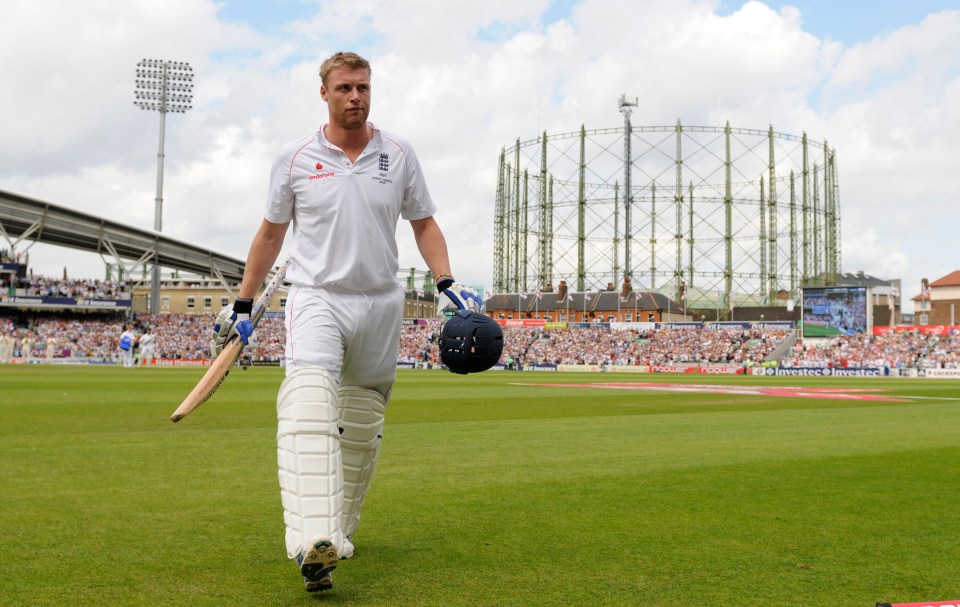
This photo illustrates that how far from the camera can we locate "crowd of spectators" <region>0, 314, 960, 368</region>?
5519 cm

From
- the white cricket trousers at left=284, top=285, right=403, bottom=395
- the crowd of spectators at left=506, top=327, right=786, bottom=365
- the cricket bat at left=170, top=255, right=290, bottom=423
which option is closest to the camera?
the white cricket trousers at left=284, top=285, right=403, bottom=395

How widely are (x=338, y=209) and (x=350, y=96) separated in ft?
1.90

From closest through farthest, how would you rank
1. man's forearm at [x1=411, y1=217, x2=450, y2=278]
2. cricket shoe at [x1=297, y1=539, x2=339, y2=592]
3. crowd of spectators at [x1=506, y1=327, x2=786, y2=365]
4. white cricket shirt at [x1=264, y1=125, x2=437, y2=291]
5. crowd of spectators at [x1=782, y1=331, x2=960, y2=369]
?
cricket shoe at [x1=297, y1=539, x2=339, y2=592], white cricket shirt at [x1=264, y1=125, x2=437, y2=291], man's forearm at [x1=411, y1=217, x2=450, y2=278], crowd of spectators at [x1=782, y1=331, x2=960, y2=369], crowd of spectators at [x1=506, y1=327, x2=786, y2=365]

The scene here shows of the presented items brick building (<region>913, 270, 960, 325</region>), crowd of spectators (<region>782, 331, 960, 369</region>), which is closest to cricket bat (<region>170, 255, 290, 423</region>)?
crowd of spectators (<region>782, 331, 960, 369</region>)

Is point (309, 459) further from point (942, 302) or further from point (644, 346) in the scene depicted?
point (942, 302)

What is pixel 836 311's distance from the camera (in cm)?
6369

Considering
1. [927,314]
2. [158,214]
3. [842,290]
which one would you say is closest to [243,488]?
[158,214]

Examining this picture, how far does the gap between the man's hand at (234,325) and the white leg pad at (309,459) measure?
0.63 m

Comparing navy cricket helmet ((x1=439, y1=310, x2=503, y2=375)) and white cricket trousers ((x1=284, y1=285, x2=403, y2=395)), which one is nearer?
white cricket trousers ((x1=284, y1=285, x2=403, y2=395))

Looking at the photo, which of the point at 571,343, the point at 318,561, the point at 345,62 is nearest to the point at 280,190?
the point at 345,62

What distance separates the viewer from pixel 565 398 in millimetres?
21828

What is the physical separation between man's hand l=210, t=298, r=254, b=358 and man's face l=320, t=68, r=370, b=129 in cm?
114

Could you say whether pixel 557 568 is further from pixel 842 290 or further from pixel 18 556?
pixel 842 290

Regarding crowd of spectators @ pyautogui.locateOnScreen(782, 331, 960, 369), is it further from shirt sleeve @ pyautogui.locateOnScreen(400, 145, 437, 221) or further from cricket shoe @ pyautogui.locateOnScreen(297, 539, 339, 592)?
cricket shoe @ pyautogui.locateOnScreen(297, 539, 339, 592)
